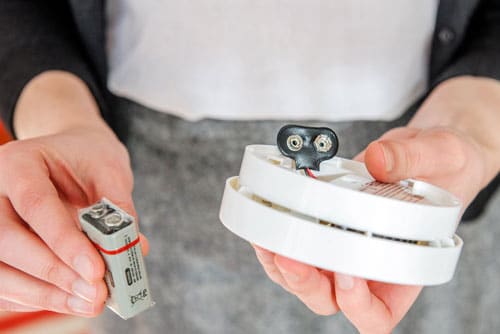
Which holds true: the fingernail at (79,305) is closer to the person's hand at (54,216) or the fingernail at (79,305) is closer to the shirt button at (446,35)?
the person's hand at (54,216)

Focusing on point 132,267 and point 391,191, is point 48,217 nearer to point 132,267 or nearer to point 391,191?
point 132,267

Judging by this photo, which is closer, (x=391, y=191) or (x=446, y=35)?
(x=391, y=191)

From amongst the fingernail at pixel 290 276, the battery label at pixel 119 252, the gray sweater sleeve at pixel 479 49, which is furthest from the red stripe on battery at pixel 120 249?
the gray sweater sleeve at pixel 479 49

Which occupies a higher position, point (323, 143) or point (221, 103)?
point (323, 143)

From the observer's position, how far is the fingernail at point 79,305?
46 centimetres

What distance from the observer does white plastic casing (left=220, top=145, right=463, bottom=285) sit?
1.38ft

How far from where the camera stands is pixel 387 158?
0.47 meters

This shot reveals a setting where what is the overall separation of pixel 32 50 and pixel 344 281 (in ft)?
1.50

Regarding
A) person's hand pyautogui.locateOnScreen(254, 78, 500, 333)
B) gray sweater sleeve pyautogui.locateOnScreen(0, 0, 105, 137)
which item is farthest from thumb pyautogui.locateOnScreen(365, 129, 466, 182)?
gray sweater sleeve pyautogui.locateOnScreen(0, 0, 105, 137)

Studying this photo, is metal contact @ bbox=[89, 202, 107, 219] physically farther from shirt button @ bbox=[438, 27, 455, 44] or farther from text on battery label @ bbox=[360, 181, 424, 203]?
shirt button @ bbox=[438, 27, 455, 44]

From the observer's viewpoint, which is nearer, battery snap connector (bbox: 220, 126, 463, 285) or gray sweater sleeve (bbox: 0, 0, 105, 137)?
battery snap connector (bbox: 220, 126, 463, 285)

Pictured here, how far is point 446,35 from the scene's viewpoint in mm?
727

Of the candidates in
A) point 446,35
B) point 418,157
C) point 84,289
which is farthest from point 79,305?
point 446,35

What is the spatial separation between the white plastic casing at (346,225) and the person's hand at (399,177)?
24 mm
